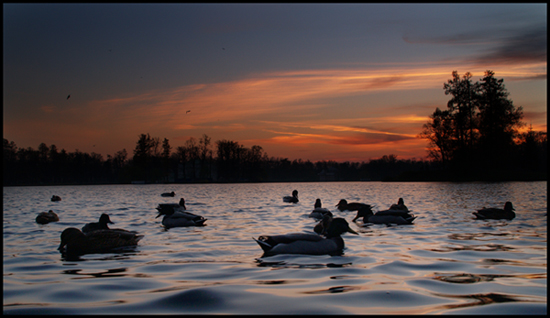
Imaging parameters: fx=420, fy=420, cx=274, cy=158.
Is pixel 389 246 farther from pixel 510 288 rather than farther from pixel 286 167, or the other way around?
pixel 286 167

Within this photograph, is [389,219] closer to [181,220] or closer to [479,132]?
[181,220]

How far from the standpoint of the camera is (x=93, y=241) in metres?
7.88

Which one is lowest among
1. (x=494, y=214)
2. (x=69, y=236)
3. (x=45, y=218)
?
(x=494, y=214)

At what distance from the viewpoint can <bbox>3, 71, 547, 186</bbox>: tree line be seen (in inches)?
2418

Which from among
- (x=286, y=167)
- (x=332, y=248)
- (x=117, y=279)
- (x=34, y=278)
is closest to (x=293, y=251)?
(x=332, y=248)

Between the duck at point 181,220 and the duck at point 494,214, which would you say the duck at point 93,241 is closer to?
the duck at point 181,220

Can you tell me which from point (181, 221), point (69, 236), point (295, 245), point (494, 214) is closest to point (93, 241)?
point (69, 236)

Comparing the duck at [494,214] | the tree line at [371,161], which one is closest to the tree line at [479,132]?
the tree line at [371,161]

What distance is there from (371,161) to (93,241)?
6043 inches

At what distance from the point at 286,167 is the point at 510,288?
160040mm

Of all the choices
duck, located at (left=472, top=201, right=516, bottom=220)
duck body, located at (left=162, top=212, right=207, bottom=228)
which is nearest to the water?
duck body, located at (left=162, top=212, right=207, bottom=228)

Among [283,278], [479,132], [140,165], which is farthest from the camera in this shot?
[140,165]

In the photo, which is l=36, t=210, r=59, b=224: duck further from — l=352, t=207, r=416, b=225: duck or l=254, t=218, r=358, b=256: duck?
l=352, t=207, r=416, b=225: duck

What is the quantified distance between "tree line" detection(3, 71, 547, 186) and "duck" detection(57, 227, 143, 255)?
200ft
